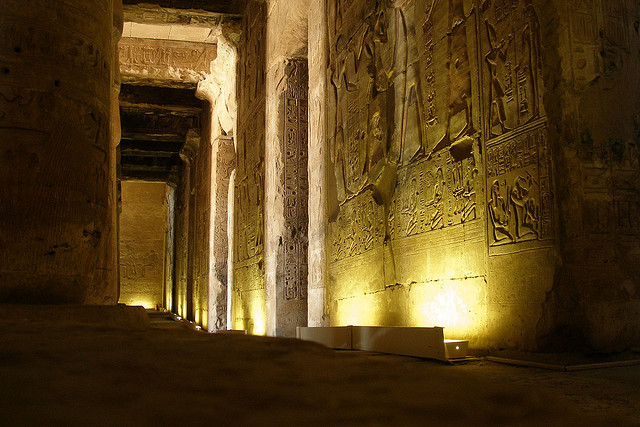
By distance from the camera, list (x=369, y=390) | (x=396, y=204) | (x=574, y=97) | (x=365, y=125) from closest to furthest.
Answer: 1. (x=369, y=390)
2. (x=574, y=97)
3. (x=396, y=204)
4. (x=365, y=125)

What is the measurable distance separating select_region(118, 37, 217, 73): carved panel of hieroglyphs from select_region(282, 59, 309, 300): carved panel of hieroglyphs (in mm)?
5061

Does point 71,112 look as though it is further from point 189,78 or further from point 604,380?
point 189,78

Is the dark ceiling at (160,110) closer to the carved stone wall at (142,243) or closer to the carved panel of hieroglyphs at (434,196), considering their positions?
the carved stone wall at (142,243)

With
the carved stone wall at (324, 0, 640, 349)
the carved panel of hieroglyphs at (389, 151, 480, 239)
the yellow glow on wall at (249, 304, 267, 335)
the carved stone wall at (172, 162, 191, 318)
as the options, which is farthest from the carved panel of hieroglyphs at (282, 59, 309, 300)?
the carved stone wall at (172, 162, 191, 318)

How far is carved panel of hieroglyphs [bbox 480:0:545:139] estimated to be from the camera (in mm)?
3625

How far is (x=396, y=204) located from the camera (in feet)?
17.2

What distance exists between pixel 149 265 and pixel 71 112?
2060 cm

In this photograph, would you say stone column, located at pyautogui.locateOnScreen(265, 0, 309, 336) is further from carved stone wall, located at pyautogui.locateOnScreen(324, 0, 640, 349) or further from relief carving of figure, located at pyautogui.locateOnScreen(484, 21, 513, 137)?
relief carving of figure, located at pyautogui.locateOnScreen(484, 21, 513, 137)

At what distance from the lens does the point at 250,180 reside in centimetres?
1085

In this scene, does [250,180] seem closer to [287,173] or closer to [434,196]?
[287,173]

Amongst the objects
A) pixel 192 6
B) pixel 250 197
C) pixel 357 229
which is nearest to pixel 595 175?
pixel 357 229

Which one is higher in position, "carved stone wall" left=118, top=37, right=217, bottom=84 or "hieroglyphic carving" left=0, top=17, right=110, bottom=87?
"carved stone wall" left=118, top=37, right=217, bottom=84

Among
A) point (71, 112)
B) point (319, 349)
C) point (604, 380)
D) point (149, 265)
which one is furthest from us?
point (149, 265)

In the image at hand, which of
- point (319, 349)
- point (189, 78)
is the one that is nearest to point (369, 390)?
point (319, 349)
